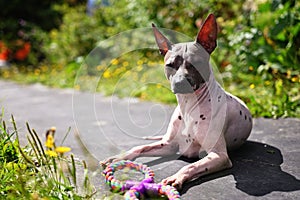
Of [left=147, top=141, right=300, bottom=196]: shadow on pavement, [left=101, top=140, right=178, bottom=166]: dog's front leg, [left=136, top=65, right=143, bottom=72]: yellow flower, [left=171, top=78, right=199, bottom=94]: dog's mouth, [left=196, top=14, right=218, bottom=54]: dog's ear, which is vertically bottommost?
[left=147, top=141, right=300, bottom=196]: shadow on pavement

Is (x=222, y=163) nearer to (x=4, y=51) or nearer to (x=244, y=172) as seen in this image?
(x=244, y=172)

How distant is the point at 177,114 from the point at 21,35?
9.69 m

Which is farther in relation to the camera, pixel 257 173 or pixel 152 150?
pixel 152 150

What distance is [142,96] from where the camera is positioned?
20.1 feet

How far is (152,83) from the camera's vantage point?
5414 millimetres

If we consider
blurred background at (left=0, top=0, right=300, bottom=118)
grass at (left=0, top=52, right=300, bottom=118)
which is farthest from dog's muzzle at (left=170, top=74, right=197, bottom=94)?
blurred background at (left=0, top=0, right=300, bottom=118)

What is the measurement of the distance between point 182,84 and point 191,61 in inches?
6.2

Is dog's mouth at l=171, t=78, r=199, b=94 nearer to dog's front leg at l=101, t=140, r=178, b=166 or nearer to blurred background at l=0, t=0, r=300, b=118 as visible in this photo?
dog's front leg at l=101, t=140, r=178, b=166

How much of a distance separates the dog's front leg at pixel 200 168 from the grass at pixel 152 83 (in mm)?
794

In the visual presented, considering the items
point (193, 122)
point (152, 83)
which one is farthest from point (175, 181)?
point (152, 83)

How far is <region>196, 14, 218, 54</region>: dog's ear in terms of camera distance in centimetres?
249

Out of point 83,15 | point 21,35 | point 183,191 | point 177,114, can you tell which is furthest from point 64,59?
point 183,191

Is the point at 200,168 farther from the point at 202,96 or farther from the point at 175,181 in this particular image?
the point at 202,96

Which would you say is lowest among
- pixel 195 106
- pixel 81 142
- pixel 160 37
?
pixel 81 142
